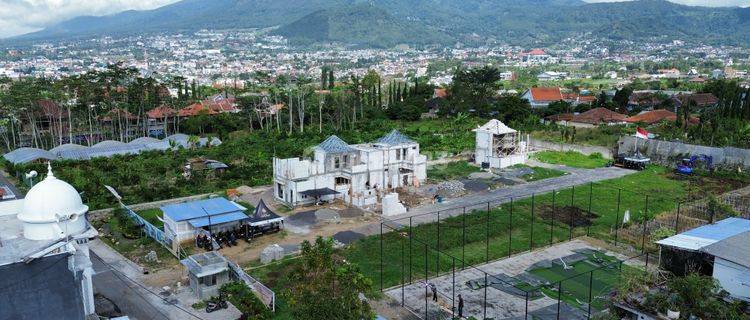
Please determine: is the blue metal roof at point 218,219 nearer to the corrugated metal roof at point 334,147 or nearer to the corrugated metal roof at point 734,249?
the corrugated metal roof at point 334,147

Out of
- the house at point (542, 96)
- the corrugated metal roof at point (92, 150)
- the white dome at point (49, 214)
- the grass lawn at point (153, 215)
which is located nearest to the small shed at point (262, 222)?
the grass lawn at point (153, 215)

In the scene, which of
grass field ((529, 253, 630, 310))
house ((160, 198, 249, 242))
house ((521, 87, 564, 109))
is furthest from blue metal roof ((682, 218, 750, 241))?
house ((521, 87, 564, 109))

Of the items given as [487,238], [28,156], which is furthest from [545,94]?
[28,156]

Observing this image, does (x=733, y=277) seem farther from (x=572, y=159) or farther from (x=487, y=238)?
(x=572, y=159)

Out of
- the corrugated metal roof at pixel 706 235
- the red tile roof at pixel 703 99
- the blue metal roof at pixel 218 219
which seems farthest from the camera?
the red tile roof at pixel 703 99

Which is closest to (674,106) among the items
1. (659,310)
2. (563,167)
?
(563,167)

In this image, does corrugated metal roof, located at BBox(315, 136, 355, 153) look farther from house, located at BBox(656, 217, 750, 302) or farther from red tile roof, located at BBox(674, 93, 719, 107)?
red tile roof, located at BBox(674, 93, 719, 107)
